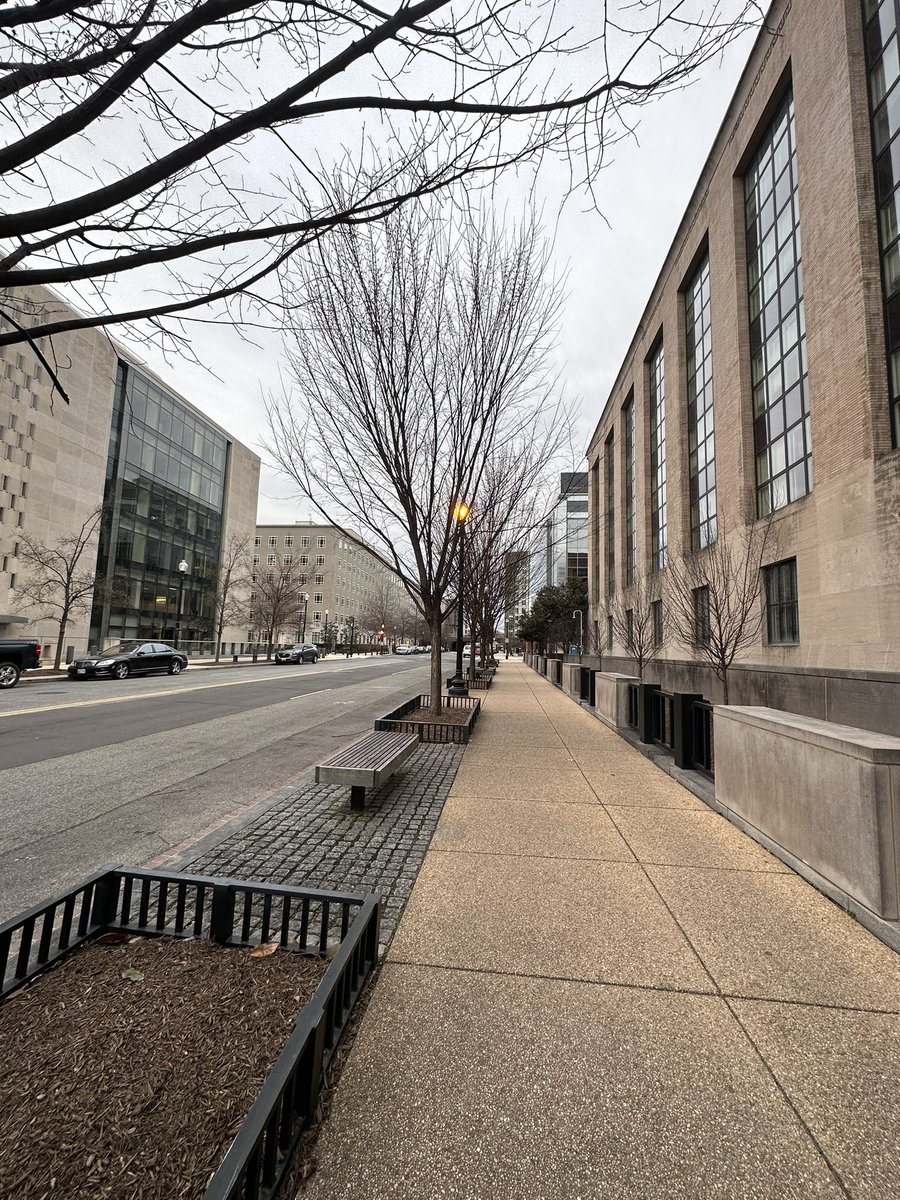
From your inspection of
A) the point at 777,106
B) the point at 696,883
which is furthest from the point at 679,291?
the point at 696,883

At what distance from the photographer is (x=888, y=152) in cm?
1268

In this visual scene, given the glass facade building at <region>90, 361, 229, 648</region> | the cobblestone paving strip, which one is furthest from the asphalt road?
the glass facade building at <region>90, 361, 229, 648</region>

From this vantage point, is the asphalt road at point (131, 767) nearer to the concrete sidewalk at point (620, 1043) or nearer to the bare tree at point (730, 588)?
the concrete sidewalk at point (620, 1043)

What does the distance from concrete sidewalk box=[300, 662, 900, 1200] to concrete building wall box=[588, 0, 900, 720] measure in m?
11.1

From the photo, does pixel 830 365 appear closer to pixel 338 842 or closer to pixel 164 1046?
pixel 338 842

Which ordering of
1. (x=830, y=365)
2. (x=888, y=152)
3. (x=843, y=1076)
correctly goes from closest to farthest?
(x=843, y=1076)
(x=888, y=152)
(x=830, y=365)

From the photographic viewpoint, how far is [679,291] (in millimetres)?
25297

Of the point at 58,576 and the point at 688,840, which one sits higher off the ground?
the point at 58,576

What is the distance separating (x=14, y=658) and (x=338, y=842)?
19357 millimetres

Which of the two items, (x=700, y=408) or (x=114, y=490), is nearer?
(x=700, y=408)

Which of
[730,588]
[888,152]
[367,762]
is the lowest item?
[367,762]

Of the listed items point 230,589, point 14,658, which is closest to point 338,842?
point 14,658

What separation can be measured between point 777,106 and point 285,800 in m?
24.7

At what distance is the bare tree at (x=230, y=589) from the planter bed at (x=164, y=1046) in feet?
131
